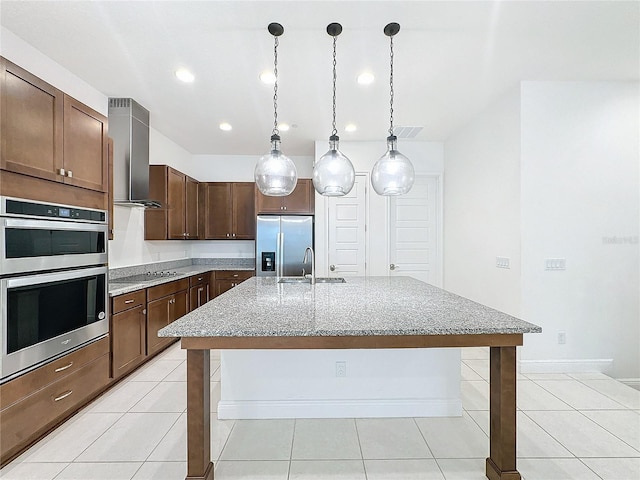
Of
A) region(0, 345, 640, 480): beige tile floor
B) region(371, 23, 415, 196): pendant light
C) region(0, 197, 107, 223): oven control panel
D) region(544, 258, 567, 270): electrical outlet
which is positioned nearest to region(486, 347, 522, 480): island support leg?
region(0, 345, 640, 480): beige tile floor

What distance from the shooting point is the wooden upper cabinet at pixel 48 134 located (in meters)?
1.81

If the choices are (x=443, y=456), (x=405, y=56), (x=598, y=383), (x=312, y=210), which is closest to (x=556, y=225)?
(x=598, y=383)

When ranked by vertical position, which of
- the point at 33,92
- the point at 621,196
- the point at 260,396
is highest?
the point at 33,92

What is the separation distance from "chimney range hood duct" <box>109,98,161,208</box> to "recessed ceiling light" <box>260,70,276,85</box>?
4.94ft

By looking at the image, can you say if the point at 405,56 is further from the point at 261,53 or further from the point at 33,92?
the point at 33,92

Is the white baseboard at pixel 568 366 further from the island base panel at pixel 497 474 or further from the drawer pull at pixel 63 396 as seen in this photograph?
the drawer pull at pixel 63 396

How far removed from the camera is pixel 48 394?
6.69 ft

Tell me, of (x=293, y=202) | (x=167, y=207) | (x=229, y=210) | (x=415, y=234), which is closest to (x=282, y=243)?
(x=293, y=202)

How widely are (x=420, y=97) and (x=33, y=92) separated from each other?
3166 mm

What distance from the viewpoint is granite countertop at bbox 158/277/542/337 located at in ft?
4.88

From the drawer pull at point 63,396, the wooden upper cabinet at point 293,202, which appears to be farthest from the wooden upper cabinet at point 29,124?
the wooden upper cabinet at point 293,202

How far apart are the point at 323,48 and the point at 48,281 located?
248 cm

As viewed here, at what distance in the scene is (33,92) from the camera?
1963mm

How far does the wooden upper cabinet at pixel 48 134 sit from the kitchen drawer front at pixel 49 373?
1192mm
